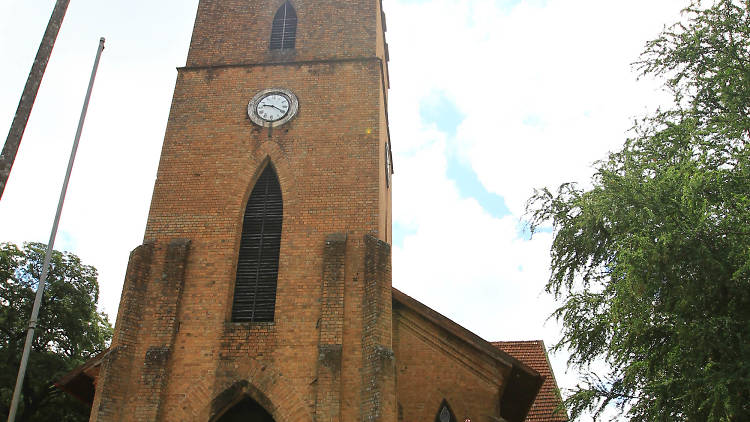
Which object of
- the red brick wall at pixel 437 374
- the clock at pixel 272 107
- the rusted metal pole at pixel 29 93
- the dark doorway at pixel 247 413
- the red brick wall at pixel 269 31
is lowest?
the dark doorway at pixel 247 413

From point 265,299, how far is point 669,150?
26.2ft

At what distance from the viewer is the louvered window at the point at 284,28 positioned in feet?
53.8

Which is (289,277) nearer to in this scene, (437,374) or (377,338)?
(377,338)

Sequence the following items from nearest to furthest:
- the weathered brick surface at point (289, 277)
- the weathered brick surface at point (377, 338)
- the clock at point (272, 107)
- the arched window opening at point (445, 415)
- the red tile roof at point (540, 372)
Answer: the weathered brick surface at point (377, 338) → the weathered brick surface at point (289, 277) → the arched window opening at point (445, 415) → the clock at point (272, 107) → the red tile roof at point (540, 372)

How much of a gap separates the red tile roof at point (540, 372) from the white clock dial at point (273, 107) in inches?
329

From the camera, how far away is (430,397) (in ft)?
41.4

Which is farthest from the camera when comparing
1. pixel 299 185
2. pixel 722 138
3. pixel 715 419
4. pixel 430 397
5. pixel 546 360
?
pixel 546 360

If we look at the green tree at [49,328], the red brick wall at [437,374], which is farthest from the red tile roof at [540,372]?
the green tree at [49,328]

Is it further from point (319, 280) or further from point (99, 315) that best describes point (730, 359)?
point (99, 315)

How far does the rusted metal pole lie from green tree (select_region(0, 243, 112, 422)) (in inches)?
639

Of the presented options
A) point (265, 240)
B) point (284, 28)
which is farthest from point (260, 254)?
point (284, 28)

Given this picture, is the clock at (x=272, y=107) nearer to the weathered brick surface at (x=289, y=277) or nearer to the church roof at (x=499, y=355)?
the weathered brick surface at (x=289, y=277)

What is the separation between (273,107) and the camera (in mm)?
15109

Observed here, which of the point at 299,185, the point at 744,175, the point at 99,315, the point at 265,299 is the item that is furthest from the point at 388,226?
the point at 99,315
